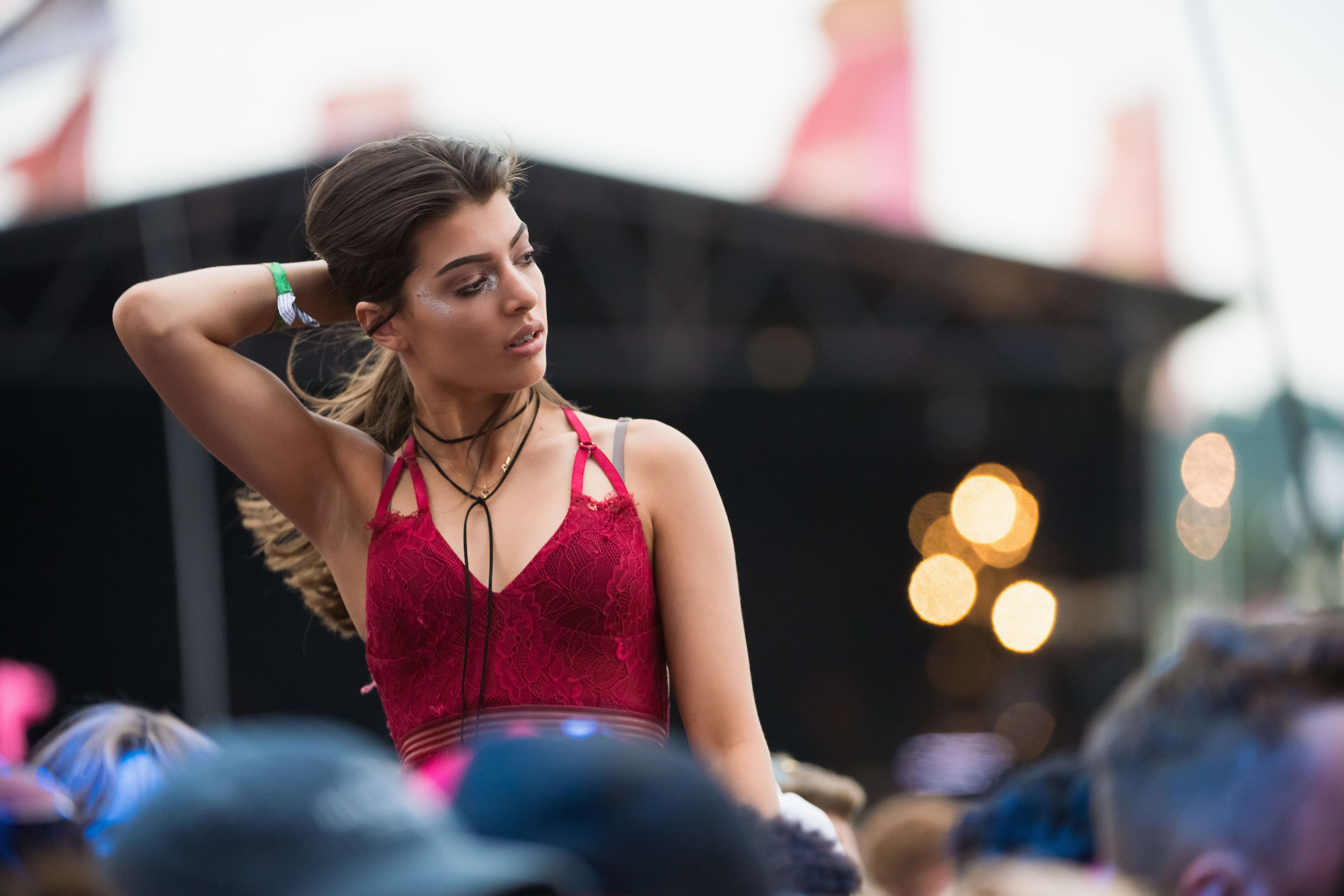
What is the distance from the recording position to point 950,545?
15672 millimetres

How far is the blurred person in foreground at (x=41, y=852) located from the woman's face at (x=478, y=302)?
0.92 metres

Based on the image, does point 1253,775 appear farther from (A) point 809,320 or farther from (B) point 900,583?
(B) point 900,583

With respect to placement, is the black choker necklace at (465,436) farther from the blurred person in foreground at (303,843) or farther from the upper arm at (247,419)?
the blurred person in foreground at (303,843)

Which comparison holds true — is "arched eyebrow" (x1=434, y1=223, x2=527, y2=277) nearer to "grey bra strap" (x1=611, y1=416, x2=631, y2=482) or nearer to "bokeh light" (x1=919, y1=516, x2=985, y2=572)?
"grey bra strap" (x1=611, y1=416, x2=631, y2=482)

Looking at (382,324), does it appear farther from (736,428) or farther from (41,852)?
(736,428)

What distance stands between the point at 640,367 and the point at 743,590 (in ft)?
10.2

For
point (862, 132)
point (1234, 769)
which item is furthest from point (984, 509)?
point (1234, 769)

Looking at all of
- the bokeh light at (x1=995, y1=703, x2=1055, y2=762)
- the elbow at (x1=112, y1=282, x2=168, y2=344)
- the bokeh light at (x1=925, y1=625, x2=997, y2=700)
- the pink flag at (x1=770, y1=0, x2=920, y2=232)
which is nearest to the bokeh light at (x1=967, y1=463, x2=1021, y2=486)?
the bokeh light at (x1=925, y1=625, x2=997, y2=700)

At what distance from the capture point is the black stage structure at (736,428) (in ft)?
33.2

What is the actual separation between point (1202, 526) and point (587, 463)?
34.9 ft

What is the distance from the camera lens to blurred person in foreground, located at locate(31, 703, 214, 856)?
1744mm

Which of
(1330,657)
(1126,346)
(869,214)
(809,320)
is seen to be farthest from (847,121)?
(1330,657)

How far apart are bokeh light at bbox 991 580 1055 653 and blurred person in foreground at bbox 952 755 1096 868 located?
558 inches

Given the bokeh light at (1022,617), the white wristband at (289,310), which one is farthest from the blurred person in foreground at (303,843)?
the bokeh light at (1022,617)
